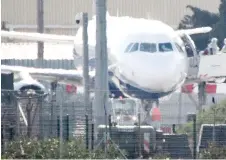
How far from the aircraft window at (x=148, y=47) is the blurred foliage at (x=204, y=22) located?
1950 cm

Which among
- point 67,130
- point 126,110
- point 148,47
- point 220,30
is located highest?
point 220,30

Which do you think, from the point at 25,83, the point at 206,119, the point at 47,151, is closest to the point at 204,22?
the point at 25,83

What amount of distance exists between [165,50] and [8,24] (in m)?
22.1

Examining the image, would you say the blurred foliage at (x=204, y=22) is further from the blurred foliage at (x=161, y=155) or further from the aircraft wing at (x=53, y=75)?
the blurred foliage at (x=161, y=155)

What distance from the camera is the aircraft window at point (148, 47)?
35.4 meters

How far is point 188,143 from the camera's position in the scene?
2445 cm

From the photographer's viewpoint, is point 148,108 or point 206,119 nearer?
point 206,119

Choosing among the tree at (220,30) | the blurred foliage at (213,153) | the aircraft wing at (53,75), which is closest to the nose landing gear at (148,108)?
the blurred foliage at (213,153)

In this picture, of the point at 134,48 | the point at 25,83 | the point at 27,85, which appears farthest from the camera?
the point at 25,83

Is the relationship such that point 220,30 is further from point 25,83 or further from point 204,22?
point 25,83

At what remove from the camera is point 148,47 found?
35.4 m

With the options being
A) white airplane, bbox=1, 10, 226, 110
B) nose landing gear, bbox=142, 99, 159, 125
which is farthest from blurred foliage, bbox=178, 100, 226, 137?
white airplane, bbox=1, 10, 226, 110

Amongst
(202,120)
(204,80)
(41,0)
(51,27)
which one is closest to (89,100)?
(202,120)

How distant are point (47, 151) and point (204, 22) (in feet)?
113
